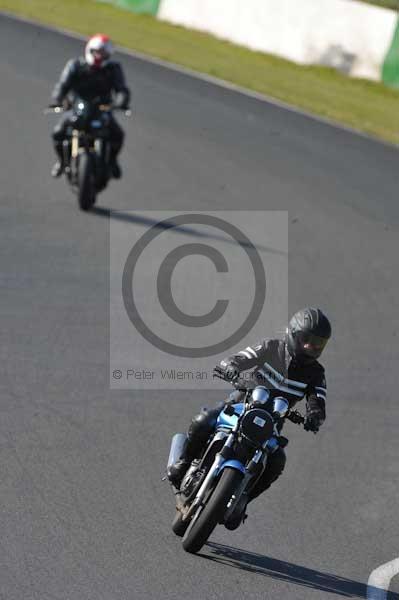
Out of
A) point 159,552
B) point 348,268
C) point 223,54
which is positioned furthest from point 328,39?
point 159,552

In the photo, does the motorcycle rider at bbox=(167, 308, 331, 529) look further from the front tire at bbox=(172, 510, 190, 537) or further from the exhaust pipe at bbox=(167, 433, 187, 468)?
the front tire at bbox=(172, 510, 190, 537)

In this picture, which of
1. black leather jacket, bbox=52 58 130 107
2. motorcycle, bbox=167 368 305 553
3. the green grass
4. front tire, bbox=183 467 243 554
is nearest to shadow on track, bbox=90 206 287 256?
black leather jacket, bbox=52 58 130 107

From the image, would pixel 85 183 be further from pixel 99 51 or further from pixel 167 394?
pixel 167 394

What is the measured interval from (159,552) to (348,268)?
7.50 metres

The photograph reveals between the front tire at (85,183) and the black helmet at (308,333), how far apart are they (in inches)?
310

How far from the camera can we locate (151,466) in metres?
8.52

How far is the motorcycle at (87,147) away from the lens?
14.8 meters

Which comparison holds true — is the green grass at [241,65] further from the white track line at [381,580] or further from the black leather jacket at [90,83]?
the white track line at [381,580]

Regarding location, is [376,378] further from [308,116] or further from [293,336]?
[308,116]

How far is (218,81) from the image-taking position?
75.3 feet

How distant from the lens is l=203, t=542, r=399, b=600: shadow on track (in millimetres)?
7180

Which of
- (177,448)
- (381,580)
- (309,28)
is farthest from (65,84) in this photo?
(309,28)

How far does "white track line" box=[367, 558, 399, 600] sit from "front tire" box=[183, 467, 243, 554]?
1.05m

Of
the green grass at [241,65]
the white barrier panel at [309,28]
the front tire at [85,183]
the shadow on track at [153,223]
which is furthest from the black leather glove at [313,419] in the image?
the white barrier panel at [309,28]
